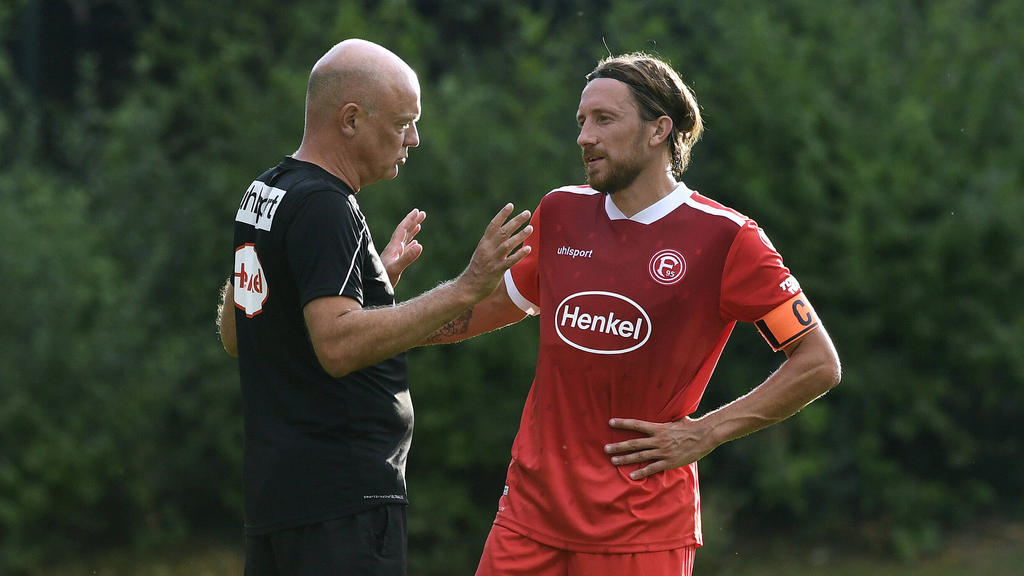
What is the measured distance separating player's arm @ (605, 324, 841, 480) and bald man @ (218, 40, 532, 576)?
0.74m

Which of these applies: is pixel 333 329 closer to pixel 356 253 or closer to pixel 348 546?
pixel 356 253

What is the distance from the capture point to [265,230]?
11.2ft

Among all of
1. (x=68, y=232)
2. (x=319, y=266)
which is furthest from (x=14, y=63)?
(x=319, y=266)

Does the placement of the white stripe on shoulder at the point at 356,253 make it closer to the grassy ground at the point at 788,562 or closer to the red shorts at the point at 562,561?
the red shorts at the point at 562,561

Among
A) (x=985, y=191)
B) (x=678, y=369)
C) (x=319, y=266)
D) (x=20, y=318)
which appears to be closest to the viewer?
(x=319, y=266)

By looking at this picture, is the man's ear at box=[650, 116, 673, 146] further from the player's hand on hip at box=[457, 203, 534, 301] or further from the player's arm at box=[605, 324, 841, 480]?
the player's hand on hip at box=[457, 203, 534, 301]

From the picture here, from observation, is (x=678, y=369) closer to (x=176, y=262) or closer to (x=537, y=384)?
(x=537, y=384)

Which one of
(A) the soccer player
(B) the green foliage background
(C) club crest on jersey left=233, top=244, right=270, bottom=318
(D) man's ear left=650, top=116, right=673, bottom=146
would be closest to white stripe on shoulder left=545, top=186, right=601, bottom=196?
(A) the soccer player

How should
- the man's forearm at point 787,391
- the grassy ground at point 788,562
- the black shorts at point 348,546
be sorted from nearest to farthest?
the black shorts at point 348,546 → the man's forearm at point 787,391 → the grassy ground at point 788,562

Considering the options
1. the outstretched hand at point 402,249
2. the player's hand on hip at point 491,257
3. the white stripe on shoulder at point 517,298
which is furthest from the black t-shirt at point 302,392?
the white stripe on shoulder at point 517,298

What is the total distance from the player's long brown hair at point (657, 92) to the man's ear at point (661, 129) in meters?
0.02

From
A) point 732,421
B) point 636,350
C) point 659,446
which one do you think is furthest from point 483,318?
point 732,421

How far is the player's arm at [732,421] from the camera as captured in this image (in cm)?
378

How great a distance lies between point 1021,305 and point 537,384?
5470 millimetres
